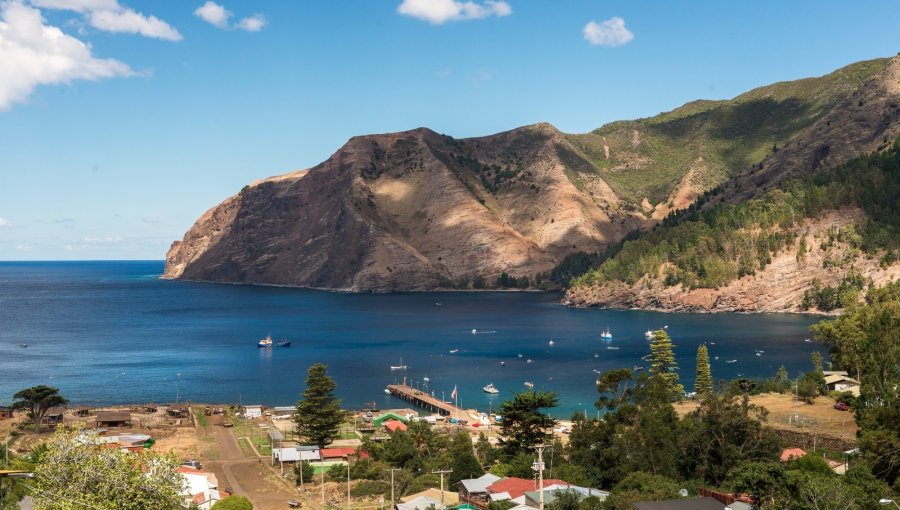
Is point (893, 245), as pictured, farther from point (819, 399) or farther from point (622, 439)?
point (622, 439)

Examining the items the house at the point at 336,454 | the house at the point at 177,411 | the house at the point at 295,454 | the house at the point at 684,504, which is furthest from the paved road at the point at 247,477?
the house at the point at 684,504

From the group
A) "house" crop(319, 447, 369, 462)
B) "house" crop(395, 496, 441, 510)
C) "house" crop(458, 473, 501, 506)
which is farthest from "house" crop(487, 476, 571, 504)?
"house" crop(319, 447, 369, 462)

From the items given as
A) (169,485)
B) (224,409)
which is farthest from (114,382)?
(169,485)

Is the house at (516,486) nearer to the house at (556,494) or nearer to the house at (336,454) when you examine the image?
the house at (556,494)

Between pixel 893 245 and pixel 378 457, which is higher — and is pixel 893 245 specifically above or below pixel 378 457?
above

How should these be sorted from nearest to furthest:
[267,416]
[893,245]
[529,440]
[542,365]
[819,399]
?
[529,440]
[819,399]
[267,416]
[542,365]
[893,245]

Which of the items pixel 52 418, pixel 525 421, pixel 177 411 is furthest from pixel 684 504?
pixel 52 418
